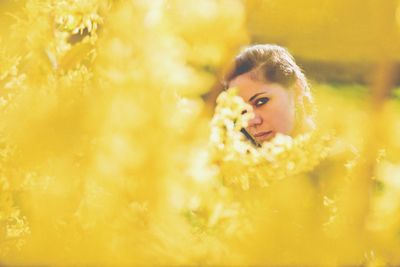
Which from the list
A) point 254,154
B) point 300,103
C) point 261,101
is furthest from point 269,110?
point 254,154

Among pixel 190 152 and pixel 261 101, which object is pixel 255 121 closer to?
pixel 261 101

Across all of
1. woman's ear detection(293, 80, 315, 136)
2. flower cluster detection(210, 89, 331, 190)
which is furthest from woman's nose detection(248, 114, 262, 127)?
flower cluster detection(210, 89, 331, 190)

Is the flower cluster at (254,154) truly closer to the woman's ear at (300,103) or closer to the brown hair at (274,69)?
the woman's ear at (300,103)

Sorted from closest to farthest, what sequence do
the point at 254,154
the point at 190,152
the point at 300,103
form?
the point at 190,152 < the point at 254,154 < the point at 300,103

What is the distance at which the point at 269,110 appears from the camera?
1293mm

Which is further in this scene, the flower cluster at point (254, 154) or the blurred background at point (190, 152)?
the flower cluster at point (254, 154)

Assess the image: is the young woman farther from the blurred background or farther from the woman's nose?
the blurred background

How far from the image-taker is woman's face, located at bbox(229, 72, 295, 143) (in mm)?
1288

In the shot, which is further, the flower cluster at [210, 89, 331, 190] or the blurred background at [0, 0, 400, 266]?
the flower cluster at [210, 89, 331, 190]

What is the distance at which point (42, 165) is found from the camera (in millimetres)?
420

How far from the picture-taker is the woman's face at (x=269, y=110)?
129 centimetres

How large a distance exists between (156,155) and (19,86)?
1.19 ft

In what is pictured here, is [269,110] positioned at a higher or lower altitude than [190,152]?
higher

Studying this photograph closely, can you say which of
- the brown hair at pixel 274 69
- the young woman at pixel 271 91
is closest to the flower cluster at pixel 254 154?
the young woman at pixel 271 91
